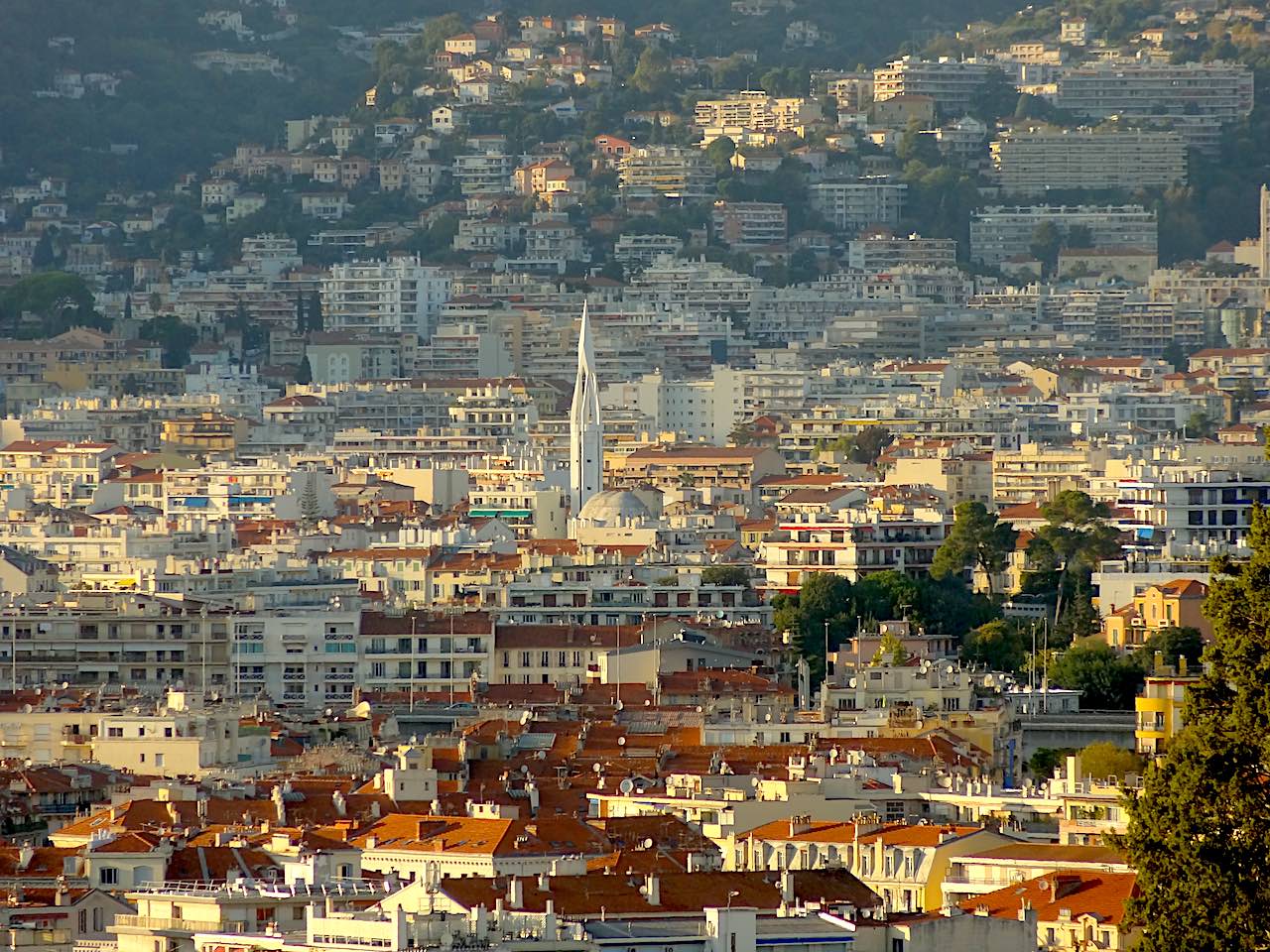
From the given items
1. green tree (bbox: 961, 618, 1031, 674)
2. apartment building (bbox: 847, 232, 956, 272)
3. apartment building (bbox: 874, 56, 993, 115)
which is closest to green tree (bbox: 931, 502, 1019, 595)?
green tree (bbox: 961, 618, 1031, 674)

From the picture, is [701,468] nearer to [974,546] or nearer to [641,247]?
[974,546]

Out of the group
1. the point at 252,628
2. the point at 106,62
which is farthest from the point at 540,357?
the point at 252,628

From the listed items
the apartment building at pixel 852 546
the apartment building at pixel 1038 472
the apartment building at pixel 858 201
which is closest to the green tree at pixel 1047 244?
the apartment building at pixel 858 201

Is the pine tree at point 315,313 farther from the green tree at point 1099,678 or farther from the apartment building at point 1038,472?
the green tree at point 1099,678

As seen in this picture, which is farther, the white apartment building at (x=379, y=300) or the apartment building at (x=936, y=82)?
the apartment building at (x=936, y=82)

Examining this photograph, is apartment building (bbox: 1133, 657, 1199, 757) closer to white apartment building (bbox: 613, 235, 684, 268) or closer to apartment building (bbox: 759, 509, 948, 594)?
apartment building (bbox: 759, 509, 948, 594)

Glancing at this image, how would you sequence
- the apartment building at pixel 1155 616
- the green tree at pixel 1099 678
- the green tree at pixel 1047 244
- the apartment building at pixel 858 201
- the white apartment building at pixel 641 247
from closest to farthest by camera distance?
Result: the green tree at pixel 1099 678 < the apartment building at pixel 1155 616 < the white apartment building at pixel 641 247 < the green tree at pixel 1047 244 < the apartment building at pixel 858 201

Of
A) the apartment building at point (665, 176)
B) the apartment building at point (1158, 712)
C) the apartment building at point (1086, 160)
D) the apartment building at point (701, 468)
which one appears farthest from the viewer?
the apartment building at point (1086, 160)
